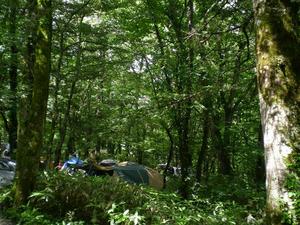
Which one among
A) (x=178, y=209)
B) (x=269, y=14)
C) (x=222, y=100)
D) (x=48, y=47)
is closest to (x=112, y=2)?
(x=222, y=100)

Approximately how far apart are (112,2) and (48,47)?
743 cm

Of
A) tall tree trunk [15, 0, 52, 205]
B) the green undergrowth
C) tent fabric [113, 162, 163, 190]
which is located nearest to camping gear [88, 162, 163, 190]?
tent fabric [113, 162, 163, 190]

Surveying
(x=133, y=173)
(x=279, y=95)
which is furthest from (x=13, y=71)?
(x=279, y=95)

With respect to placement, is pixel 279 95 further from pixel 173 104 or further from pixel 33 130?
pixel 33 130

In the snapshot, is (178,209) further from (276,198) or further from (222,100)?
(222,100)

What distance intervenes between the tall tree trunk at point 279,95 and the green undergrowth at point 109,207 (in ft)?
6.64

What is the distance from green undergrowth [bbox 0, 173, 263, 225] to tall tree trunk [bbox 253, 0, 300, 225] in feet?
6.64

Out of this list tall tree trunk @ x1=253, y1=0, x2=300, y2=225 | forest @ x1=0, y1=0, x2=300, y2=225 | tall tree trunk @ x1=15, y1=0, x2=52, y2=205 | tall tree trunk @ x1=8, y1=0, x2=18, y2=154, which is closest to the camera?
tall tree trunk @ x1=253, y1=0, x2=300, y2=225

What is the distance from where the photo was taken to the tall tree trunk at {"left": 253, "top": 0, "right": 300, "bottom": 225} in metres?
3.71

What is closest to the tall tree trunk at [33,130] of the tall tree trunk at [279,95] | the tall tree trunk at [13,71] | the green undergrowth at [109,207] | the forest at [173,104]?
the forest at [173,104]

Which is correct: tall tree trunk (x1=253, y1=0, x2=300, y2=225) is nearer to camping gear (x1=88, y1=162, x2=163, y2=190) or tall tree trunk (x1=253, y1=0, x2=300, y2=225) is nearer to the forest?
the forest

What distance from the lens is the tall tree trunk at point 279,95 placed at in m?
3.71

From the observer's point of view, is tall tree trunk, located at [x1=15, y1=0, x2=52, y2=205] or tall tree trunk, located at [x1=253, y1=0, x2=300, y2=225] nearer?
tall tree trunk, located at [x1=253, y1=0, x2=300, y2=225]

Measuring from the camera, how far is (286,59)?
3996 mm
